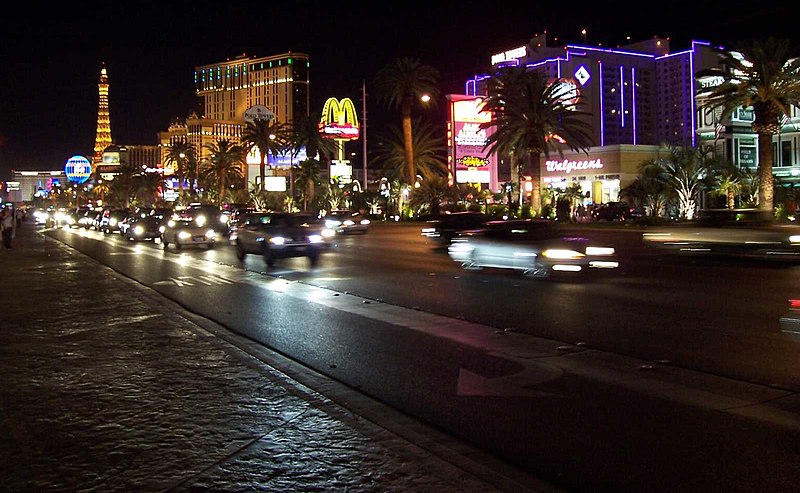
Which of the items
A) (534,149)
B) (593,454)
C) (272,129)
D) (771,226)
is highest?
(272,129)

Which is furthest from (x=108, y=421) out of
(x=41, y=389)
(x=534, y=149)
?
(x=534, y=149)

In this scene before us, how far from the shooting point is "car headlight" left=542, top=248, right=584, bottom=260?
1897 centimetres

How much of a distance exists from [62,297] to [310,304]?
5.42 metres

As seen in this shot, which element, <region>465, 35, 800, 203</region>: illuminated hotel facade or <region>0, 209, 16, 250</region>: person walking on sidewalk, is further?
<region>465, 35, 800, 203</region>: illuminated hotel facade

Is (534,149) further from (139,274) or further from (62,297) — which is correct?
(62,297)

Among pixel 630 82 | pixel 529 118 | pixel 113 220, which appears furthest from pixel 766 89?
pixel 630 82

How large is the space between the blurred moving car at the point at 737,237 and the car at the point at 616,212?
3097 cm

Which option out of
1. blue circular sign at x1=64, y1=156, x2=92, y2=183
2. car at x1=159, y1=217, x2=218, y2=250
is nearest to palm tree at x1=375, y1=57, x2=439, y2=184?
car at x1=159, y1=217, x2=218, y2=250

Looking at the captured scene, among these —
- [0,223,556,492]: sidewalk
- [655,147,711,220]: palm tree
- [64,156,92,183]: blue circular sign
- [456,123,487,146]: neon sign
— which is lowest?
[0,223,556,492]: sidewalk

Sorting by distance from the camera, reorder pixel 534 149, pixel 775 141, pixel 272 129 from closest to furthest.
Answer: pixel 534 149
pixel 775 141
pixel 272 129

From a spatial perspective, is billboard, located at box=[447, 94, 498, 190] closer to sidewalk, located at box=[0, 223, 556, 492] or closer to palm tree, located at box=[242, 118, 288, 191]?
palm tree, located at box=[242, 118, 288, 191]

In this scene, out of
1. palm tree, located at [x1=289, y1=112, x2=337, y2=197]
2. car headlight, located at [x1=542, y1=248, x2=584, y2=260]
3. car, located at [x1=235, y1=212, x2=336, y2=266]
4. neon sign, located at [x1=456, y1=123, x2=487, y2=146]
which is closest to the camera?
car headlight, located at [x1=542, y1=248, x2=584, y2=260]

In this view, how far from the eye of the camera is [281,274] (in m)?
21.6

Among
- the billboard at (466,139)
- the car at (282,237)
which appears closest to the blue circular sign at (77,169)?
the billboard at (466,139)
